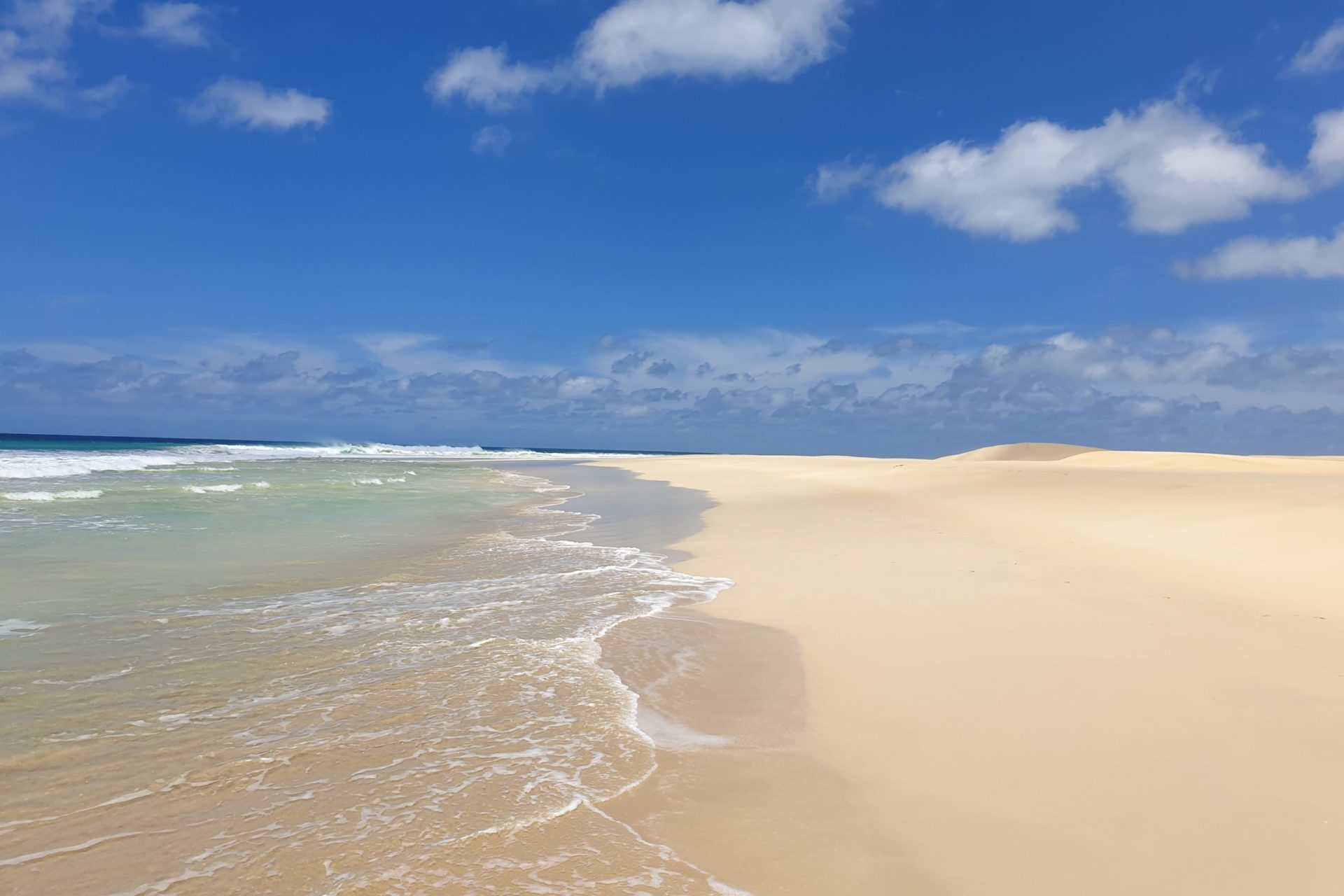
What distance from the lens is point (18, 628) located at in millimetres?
6094

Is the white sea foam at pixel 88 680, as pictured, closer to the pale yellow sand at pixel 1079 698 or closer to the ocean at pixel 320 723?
the ocean at pixel 320 723

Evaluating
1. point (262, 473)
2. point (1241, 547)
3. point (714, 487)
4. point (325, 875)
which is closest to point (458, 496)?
point (714, 487)

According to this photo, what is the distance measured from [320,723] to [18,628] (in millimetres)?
3783

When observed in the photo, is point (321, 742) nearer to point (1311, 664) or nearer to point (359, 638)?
point (359, 638)

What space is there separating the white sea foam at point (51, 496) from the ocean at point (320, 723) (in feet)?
27.9

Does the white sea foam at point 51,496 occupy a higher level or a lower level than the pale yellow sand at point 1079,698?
higher

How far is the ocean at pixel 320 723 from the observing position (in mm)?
2828

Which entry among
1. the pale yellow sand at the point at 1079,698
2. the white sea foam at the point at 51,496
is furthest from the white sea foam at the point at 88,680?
the white sea foam at the point at 51,496

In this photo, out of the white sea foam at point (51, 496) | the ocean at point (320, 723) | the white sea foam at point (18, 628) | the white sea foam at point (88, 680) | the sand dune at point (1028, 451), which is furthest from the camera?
the sand dune at point (1028, 451)

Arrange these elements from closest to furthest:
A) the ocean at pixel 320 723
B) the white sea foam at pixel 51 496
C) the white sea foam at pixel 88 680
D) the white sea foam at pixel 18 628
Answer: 1. the ocean at pixel 320 723
2. the white sea foam at pixel 88 680
3. the white sea foam at pixel 18 628
4. the white sea foam at pixel 51 496

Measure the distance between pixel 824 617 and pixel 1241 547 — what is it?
606cm

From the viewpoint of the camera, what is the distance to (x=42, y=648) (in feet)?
18.2

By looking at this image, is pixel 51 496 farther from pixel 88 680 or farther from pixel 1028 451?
pixel 1028 451

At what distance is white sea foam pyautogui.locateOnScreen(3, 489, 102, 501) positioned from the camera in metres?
Result: 16.8
